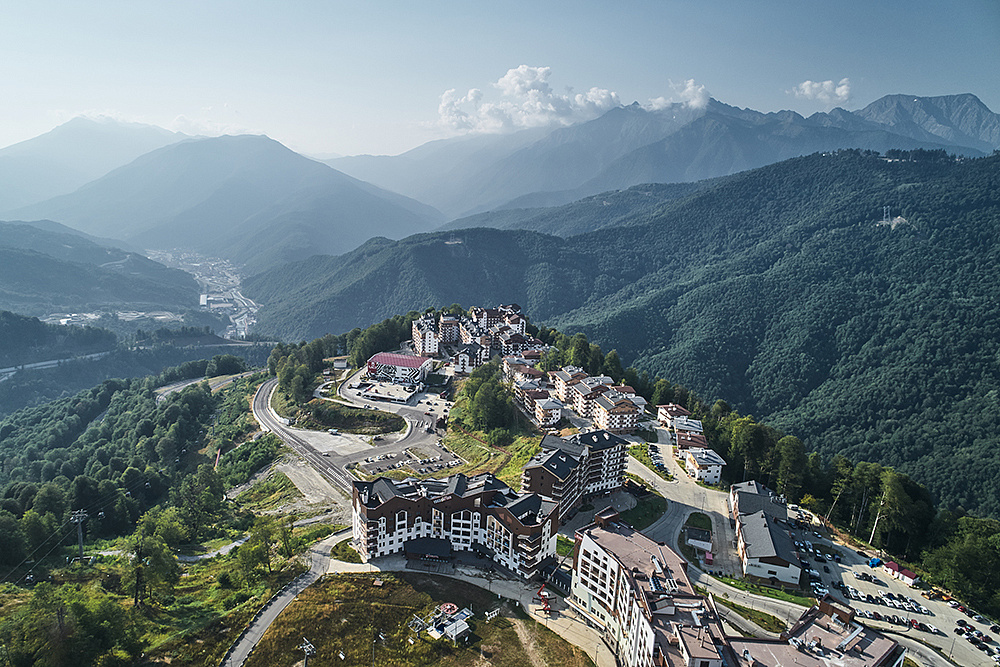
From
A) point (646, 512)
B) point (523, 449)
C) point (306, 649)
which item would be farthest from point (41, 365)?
point (646, 512)

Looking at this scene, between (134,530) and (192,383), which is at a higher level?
(134,530)

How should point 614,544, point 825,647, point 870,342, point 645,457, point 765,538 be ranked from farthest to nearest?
1. point 870,342
2. point 645,457
3. point 765,538
4. point 614,544
5. point 825,647

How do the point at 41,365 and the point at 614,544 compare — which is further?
the point at 41,365

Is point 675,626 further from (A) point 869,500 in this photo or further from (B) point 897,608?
(A) point 869,500

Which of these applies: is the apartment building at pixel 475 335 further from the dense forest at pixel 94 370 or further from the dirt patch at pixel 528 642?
the dense forest at pixel 94 370

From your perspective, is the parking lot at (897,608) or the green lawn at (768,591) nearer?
the parking lot at (897,608)

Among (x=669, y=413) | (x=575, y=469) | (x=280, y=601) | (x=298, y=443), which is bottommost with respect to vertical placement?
(x=298, y=443)

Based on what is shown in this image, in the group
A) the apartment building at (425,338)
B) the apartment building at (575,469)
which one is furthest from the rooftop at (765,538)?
the apartment building at (425,338)

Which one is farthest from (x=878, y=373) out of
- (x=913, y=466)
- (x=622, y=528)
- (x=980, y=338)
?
(x=622, y=528)
